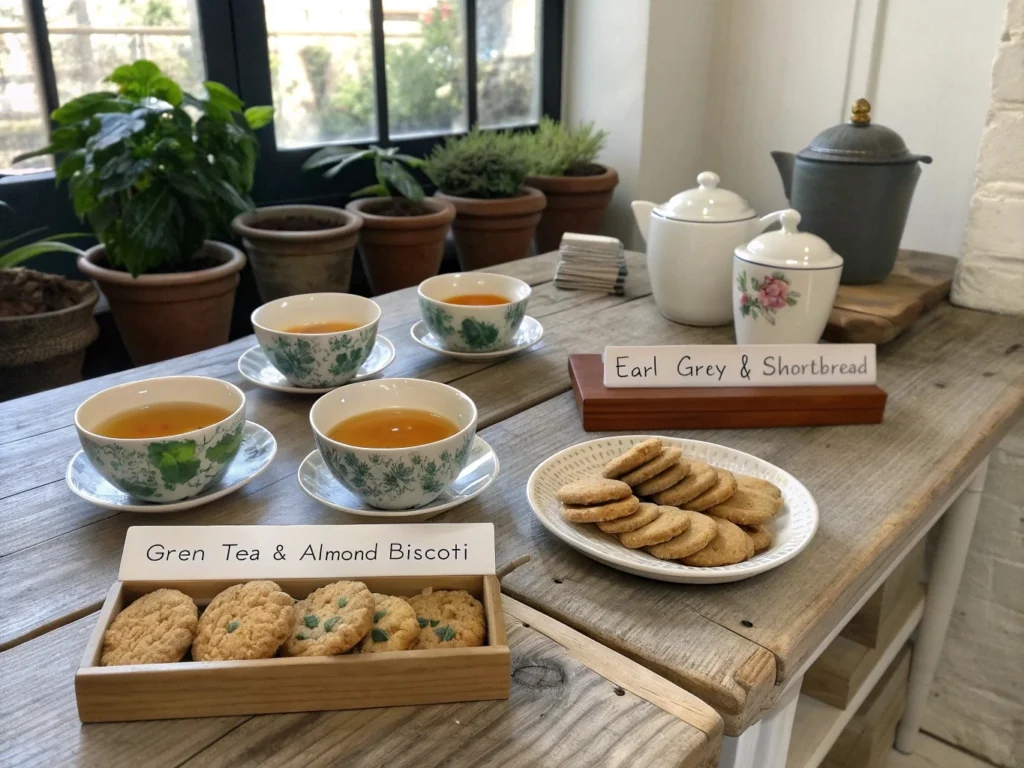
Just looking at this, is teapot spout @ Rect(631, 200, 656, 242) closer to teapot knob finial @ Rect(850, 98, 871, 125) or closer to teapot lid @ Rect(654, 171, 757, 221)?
teapot lid @ Rect(654, 171, 757, 221)

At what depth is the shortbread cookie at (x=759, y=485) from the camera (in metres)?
0.74

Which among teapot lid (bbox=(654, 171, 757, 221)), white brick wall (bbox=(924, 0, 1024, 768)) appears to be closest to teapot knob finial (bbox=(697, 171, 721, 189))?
teapot lid (bbox=(654, 171, 757, 221))

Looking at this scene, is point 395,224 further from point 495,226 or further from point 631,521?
point 631,521

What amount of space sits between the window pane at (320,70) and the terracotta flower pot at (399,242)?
215 millimetres

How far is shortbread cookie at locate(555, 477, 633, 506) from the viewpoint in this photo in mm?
687

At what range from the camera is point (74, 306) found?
141 centimetres

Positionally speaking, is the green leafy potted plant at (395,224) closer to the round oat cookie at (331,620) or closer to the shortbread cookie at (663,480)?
the shortbread cookie at (663,480)

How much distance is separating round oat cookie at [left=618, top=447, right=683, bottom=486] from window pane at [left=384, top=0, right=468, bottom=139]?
57.5 inches

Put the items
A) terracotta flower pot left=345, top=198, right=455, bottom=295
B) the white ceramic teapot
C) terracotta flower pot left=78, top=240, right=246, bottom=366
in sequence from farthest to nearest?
terracotta flower pot left=345, top=198, right=455, bottom=295 → terracotta flower pot left=78, top=240, right=246, bottom=366 → the white ceramic teapot

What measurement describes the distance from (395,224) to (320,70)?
40 centimetres

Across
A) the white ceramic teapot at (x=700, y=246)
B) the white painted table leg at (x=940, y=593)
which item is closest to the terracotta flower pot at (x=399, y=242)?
the white ceramic teapot at (x=700, y=246)

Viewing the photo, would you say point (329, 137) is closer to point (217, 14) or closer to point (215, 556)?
point (217, 14)

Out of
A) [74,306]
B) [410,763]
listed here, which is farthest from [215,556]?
[74,306]

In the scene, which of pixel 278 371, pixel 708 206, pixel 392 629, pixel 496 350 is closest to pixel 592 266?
pixel 708 206
